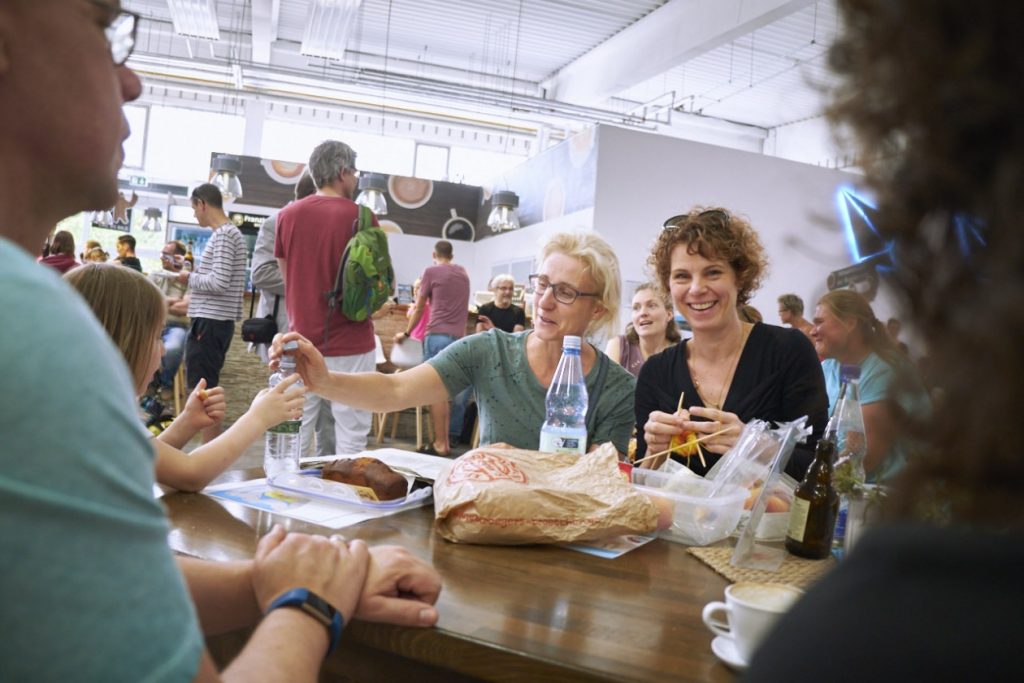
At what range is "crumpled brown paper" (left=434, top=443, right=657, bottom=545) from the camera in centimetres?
122

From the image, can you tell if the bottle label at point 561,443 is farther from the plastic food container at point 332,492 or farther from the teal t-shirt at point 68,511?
the teal t-shirt at point 68,511

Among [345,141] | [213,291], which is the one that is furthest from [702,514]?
[345,141]

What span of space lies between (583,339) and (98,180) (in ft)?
5.65

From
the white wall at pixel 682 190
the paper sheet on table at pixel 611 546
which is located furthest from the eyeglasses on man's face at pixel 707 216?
the white wall at pixel 682 190

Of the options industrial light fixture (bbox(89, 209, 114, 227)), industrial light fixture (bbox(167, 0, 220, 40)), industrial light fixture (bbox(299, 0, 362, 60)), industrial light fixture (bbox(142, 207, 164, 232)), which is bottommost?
industrial light fixture (bbox(89, 209, 114, 227))

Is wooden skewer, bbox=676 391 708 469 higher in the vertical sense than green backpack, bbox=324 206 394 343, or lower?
lower

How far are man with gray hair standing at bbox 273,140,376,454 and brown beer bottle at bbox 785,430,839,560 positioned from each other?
270 centimetres

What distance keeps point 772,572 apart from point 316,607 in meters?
0.74

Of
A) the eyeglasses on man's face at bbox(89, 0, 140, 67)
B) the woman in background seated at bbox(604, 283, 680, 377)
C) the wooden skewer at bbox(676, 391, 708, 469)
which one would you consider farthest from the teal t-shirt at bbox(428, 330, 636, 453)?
the woman in background seated at bbox(604, 283, 680, 377)

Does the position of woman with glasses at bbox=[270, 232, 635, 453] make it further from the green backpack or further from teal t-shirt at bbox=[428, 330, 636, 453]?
the green backpack

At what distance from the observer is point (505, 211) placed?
31.4ft

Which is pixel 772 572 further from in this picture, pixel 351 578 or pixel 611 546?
pixel 351 578

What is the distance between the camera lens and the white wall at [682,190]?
25.0 ft

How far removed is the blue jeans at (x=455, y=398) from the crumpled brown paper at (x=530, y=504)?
4857mm
